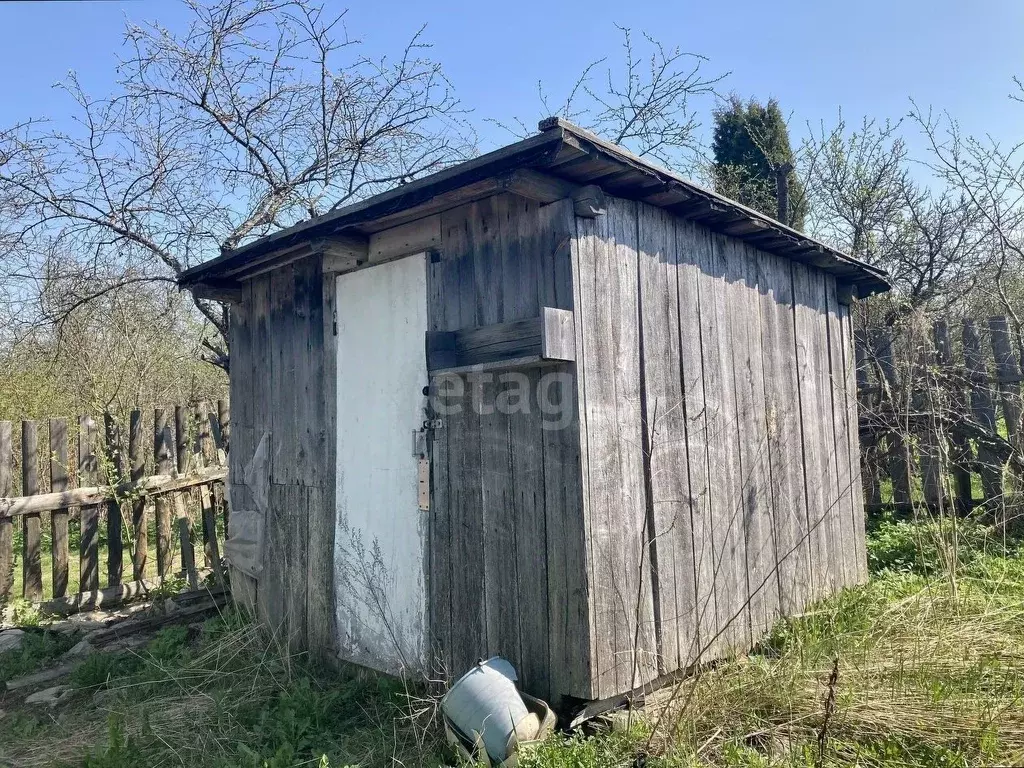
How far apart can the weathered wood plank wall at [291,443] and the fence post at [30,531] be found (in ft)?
6.81

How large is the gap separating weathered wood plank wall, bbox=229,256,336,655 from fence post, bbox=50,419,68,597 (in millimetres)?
1937

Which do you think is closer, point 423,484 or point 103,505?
point 423,484

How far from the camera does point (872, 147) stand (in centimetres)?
1127

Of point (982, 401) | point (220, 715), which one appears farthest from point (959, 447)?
point (220, 715)

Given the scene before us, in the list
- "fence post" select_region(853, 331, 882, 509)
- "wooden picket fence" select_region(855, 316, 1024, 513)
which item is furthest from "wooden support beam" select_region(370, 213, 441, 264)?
"fence post" select_region(853, 331, 882, 509)

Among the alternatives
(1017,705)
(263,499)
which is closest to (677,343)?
(1017,705)

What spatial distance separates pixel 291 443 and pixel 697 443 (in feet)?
10.2

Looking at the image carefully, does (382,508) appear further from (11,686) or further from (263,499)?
(11,686)

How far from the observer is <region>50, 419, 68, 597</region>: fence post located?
6.91m

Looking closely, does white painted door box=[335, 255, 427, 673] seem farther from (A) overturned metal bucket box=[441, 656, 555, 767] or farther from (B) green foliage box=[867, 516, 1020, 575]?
(B) green foliage box=[867, 516, 1020, 575]

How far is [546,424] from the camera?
153 inches

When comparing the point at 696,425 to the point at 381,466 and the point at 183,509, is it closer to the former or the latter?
the point at 381,466

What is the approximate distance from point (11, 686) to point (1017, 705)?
6.47m

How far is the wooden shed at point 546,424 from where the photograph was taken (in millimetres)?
3818
